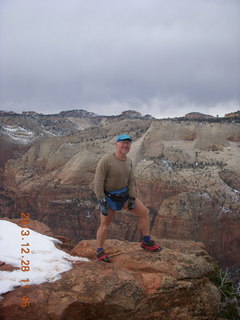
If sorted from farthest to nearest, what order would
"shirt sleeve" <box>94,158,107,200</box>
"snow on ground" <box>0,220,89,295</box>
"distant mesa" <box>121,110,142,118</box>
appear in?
"distant mesa" <box>121,110,142,118</box> → "shirt sleeve" <box>94,158,107,200</box> → "snow on ground" <box>0,220,89,295</box>

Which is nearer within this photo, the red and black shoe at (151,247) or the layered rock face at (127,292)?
the layered rock face at (127,292)

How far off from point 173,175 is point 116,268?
1405cm

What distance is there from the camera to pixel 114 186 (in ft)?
14.9

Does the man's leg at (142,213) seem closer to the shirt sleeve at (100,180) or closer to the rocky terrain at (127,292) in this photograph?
the rocky terrain at (127,292)

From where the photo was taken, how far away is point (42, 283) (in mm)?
3578

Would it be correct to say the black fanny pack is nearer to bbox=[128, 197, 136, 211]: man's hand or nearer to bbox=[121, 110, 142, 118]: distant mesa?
bbox=[128, 197, 136, 211]: man's hand

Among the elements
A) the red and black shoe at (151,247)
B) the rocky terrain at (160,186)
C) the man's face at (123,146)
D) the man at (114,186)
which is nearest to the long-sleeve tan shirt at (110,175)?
the man at (114,186)

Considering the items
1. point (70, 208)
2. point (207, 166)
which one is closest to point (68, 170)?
point (70, 208)

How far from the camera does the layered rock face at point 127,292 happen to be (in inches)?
128

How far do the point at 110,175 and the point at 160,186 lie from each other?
12707 millimetres

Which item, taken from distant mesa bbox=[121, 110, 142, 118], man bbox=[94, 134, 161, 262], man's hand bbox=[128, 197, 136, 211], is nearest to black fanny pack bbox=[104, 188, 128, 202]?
man bbox=[94, 134, 161, 262]

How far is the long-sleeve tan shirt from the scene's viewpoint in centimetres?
439

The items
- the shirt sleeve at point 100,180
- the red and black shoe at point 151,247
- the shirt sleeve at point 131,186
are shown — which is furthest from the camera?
the red and black shoe at point 151,247

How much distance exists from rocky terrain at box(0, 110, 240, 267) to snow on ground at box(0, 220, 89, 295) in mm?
10656
